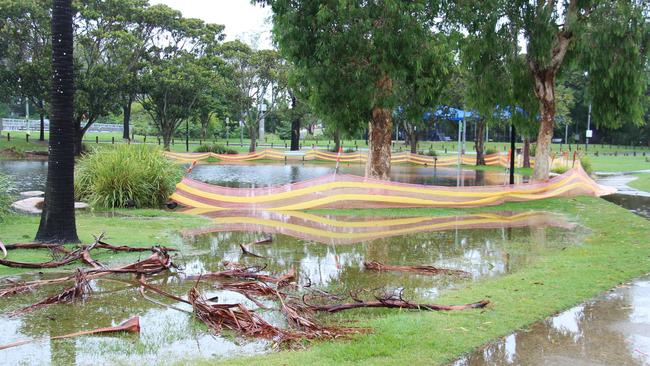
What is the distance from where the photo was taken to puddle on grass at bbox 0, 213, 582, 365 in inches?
202

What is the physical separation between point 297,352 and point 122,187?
1063 cm

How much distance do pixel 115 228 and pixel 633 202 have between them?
1421 cm

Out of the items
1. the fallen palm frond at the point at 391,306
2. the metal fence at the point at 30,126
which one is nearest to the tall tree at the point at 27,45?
the fallen palm frond at the point at 391,306

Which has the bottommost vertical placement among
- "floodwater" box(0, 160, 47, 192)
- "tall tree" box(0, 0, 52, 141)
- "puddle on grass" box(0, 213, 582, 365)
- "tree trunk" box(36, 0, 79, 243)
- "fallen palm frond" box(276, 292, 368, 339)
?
"puddle on grass" box(0, 213, 582, 365)

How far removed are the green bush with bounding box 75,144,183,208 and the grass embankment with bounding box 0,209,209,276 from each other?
0.76 m

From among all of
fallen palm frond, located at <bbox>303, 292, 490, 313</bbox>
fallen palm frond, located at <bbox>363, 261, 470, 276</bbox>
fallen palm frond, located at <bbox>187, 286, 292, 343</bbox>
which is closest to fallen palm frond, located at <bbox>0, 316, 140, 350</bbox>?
fallen palm frond, located at <bbox>187, 286, 292, 343</bbox>

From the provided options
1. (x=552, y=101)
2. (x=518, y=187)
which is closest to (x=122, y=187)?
(x=518, y=187)

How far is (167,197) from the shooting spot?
1527 cm

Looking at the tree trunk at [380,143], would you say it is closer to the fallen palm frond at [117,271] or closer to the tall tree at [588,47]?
the tall tree at [588,47]

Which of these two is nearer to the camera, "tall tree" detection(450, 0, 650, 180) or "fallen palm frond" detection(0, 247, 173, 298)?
"fallen palm frond" detection(0, 247, 173, 298)

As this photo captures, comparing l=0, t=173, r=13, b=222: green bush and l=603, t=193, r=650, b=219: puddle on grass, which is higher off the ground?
l=0, t=173, r=13, b=222: green bush

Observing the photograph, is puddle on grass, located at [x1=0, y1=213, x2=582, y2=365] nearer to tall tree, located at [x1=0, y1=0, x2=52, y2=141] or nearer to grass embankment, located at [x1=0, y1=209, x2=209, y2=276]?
grass embankment, located at [x1=0, y1=209, x2=209, y2=276]

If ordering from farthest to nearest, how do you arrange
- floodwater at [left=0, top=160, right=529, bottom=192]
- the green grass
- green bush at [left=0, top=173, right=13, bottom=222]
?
floodwater at [left=0, top=160, right=529, bottom=192], the green grass, green bush at [left=0, top=173, right=13, bottom=222]

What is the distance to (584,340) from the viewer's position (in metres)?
5.45
